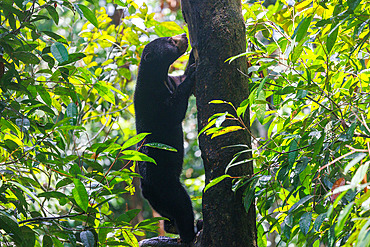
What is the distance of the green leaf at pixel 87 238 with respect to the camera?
1.81 metres

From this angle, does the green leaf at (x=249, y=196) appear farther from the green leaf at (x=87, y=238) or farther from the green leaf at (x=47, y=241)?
the green leaf at (x=47, y=241)

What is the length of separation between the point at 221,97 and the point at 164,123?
1.29m

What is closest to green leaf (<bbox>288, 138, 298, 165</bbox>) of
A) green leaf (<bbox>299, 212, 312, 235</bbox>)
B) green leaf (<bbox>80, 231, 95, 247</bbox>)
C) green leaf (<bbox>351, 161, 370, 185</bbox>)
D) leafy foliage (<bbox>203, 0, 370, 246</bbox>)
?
leafy foliage (<bbox>203, 0, 370, 246</bbox>)

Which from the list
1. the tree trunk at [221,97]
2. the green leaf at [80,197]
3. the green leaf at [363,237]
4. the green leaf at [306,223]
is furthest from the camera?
the tree trunk at [221,97]

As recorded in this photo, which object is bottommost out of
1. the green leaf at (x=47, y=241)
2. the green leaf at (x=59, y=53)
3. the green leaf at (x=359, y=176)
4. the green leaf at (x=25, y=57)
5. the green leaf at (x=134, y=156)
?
the green leaf at (x=47, y=241)

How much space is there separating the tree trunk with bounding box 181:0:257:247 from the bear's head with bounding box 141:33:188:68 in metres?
1.24

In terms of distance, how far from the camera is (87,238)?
184 centimetres

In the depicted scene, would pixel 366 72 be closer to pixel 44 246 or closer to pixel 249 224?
pixel 249 224

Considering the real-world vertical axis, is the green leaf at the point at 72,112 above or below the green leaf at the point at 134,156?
above

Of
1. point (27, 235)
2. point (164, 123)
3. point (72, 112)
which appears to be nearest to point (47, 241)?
point (27, 235)

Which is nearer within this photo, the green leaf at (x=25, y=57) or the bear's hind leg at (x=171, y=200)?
the green leaf at (x=25, y=57)

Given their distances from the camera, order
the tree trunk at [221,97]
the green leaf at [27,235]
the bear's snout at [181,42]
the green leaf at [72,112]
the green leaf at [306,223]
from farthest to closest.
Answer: the bear's snout at [181,42], the green leaf at [72,112], the tree trunk at [221,97], the green leaf at [27,235], the green leaf at [306,223]

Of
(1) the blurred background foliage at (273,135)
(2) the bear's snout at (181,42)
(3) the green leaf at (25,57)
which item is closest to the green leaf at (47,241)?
(1) the blurred background foliage at (273,135)

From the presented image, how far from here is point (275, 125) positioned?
2518mm
